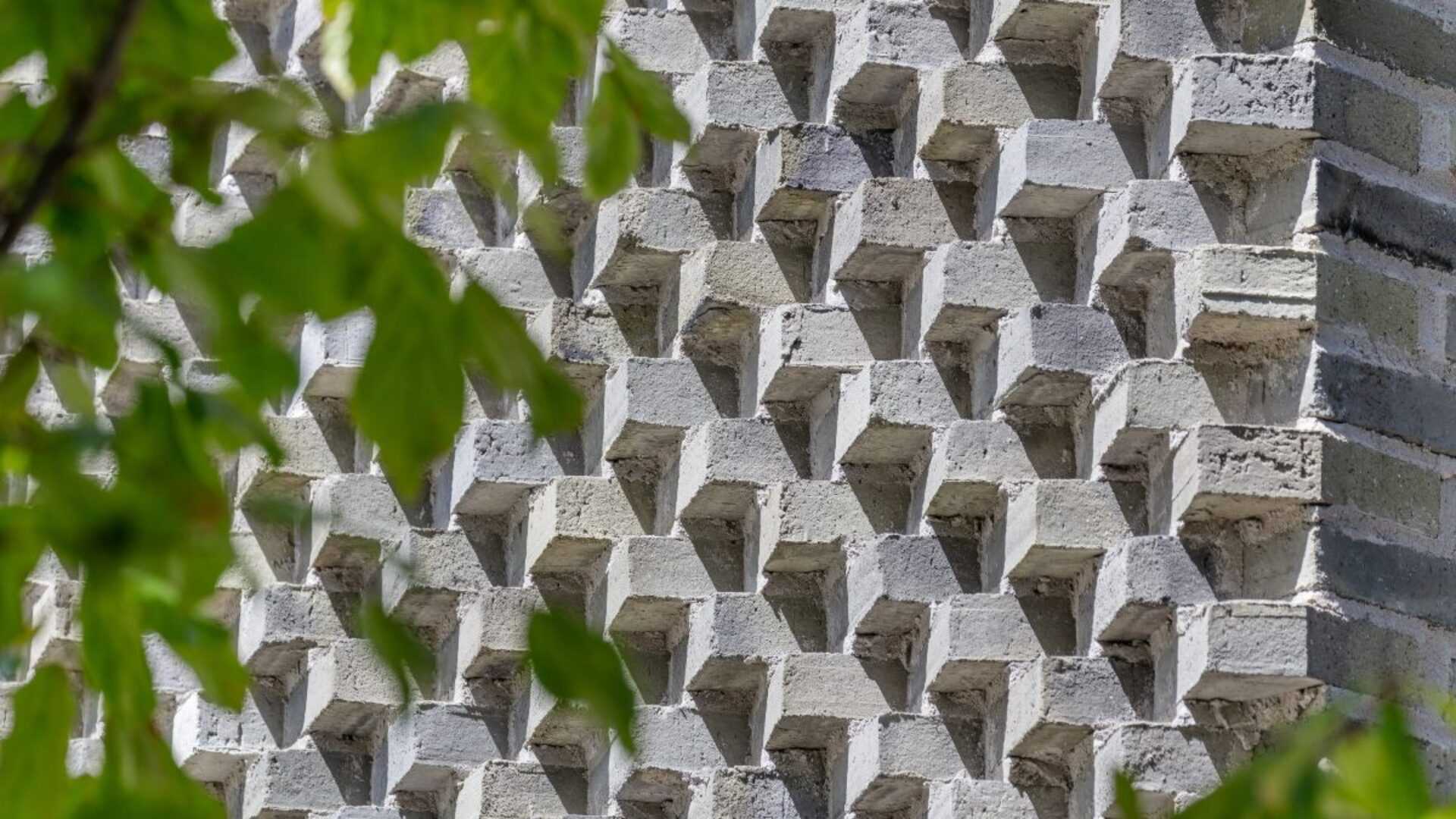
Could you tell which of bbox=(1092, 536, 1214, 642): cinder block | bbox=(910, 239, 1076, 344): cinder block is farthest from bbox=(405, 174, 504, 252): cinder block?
bbox=(1092, 536, 1214, 642): cinder block

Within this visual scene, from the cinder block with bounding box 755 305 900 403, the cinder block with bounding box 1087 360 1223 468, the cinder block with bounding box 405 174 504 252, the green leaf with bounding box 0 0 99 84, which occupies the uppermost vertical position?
the cinder block with bounding box 405 174 504 252

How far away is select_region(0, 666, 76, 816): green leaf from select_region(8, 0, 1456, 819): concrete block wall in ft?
4.86

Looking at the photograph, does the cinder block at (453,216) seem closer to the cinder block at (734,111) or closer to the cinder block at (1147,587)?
the cinder block at (734,111)

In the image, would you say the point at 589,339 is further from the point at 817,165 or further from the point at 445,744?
the point at 445,744

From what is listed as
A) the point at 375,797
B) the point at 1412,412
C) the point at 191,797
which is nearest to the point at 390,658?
the point at 191,797

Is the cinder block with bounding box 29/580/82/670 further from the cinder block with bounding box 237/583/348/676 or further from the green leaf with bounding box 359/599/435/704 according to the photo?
the green leaf with bounding box 359/599/435/704

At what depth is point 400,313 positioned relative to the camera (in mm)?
1186

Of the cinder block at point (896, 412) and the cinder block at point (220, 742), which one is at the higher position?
the cinder block at point (896, 412)

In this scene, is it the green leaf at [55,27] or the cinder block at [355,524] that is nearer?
the green leaf at [55,27]

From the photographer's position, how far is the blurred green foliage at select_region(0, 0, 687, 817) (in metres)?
1.17

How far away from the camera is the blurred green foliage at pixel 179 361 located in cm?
117

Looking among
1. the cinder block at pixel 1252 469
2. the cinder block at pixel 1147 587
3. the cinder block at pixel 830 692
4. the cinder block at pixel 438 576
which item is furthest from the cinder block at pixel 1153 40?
the cinder block at pixel 438 576

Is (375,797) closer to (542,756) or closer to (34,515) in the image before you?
(542,756)

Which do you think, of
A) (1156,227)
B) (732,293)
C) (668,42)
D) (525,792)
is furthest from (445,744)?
(1156,227)
